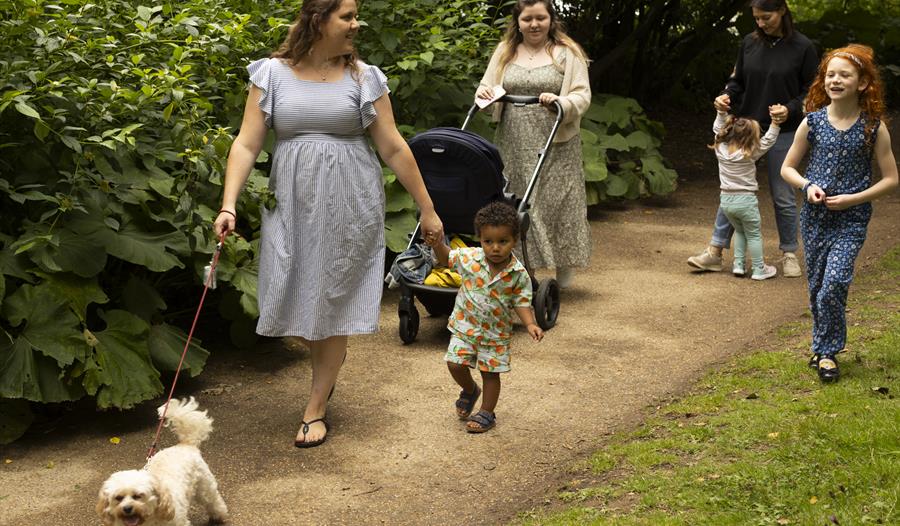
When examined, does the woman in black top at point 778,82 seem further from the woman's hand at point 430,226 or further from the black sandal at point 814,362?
the woman's hand at point 430,226

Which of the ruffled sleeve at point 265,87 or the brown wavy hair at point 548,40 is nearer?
the ruffled sleeve at point 265,87

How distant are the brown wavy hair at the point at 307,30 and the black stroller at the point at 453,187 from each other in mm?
1747

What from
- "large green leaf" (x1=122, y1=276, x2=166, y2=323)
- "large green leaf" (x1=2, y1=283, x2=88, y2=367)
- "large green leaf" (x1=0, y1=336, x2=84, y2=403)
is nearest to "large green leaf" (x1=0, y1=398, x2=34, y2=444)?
"large green leaf" (x1=0, y1=336, x2=84, y2=403)

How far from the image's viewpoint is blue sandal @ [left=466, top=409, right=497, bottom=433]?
548cm

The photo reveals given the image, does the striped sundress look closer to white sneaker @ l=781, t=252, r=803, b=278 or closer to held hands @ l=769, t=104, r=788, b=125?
held hands @ l=769, t=104, r=788, b=125

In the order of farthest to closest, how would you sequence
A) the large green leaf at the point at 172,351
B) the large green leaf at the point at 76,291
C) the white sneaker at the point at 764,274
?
the white sneaker at the point at 764,274 < the large green leaf at the point at 172,351 < the large green leaf at the point at 76,291

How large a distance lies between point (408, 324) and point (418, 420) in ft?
4.22

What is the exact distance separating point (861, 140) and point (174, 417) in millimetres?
3366

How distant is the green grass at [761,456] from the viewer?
4230mm

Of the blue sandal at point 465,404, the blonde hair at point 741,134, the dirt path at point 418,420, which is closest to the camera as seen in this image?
the dirt path at point 418,420

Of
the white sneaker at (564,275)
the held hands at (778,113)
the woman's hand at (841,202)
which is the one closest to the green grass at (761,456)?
the woman's hand at (841,202)

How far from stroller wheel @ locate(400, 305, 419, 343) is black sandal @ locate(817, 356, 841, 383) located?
7.71 feet

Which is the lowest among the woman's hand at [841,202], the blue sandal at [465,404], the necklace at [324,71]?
the blue sandal at [465,404]

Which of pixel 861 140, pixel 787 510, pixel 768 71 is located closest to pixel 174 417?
pixel 787 510
